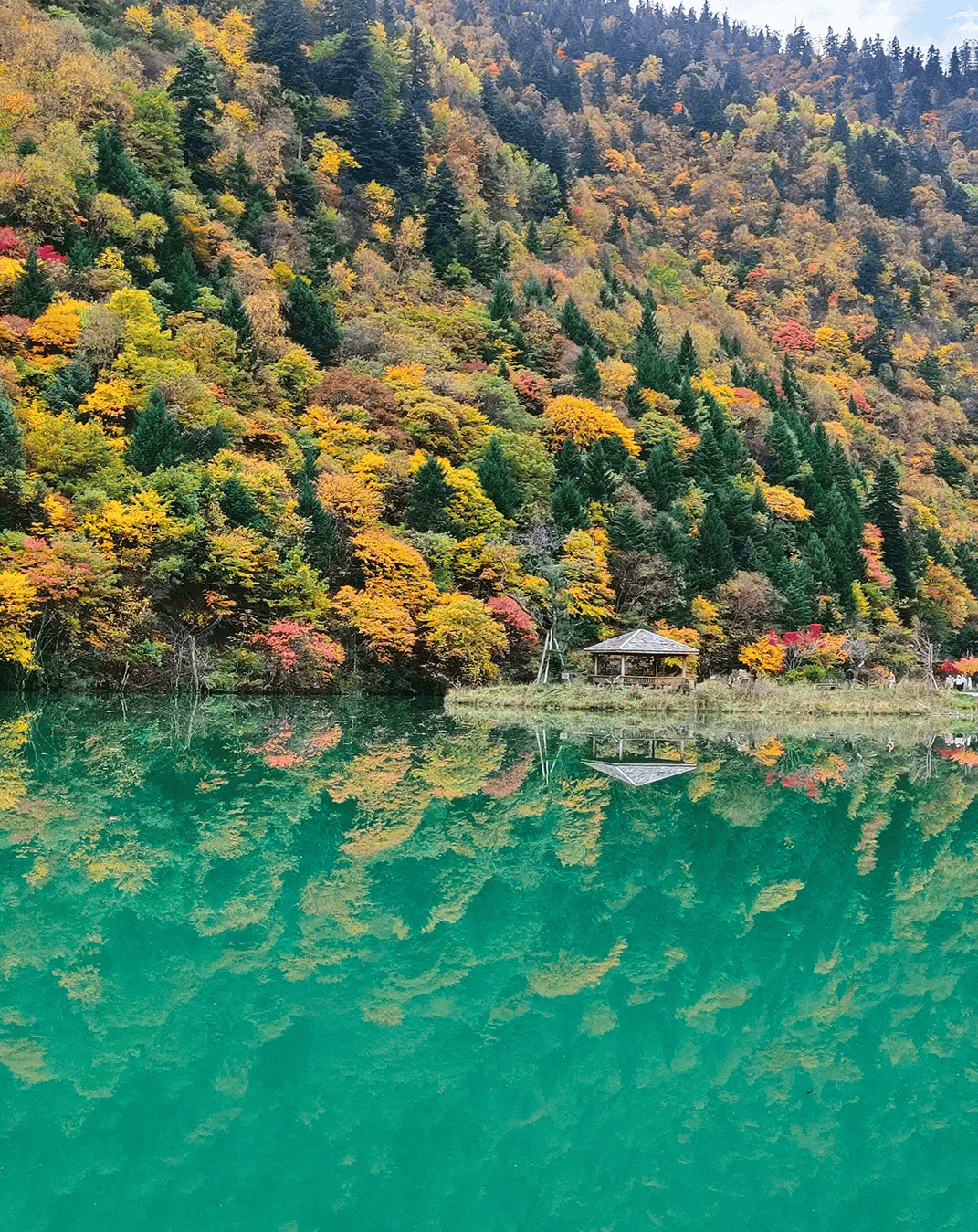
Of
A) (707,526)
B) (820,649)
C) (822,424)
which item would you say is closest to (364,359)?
(707,526)

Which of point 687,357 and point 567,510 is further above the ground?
point 687,357

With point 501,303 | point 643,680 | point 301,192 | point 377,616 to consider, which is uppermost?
point 301,192

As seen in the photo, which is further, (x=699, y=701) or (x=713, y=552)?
(x=713, y=552)

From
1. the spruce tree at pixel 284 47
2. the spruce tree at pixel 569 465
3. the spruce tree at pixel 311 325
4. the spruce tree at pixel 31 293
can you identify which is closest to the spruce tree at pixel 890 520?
the spruce tree at pixel 569 465

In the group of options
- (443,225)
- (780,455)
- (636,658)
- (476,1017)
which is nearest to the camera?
(476,1017)

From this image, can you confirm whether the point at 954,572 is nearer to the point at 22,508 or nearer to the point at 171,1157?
the point at 22,508

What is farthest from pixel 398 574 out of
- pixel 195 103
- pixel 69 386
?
pixel 195 103

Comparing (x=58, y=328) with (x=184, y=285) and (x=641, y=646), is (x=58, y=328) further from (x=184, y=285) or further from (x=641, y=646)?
(x=641, y=646)

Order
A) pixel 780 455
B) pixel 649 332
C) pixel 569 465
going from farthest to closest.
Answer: pixel 649 332 → pixel 780 455 → pixel 569 465
